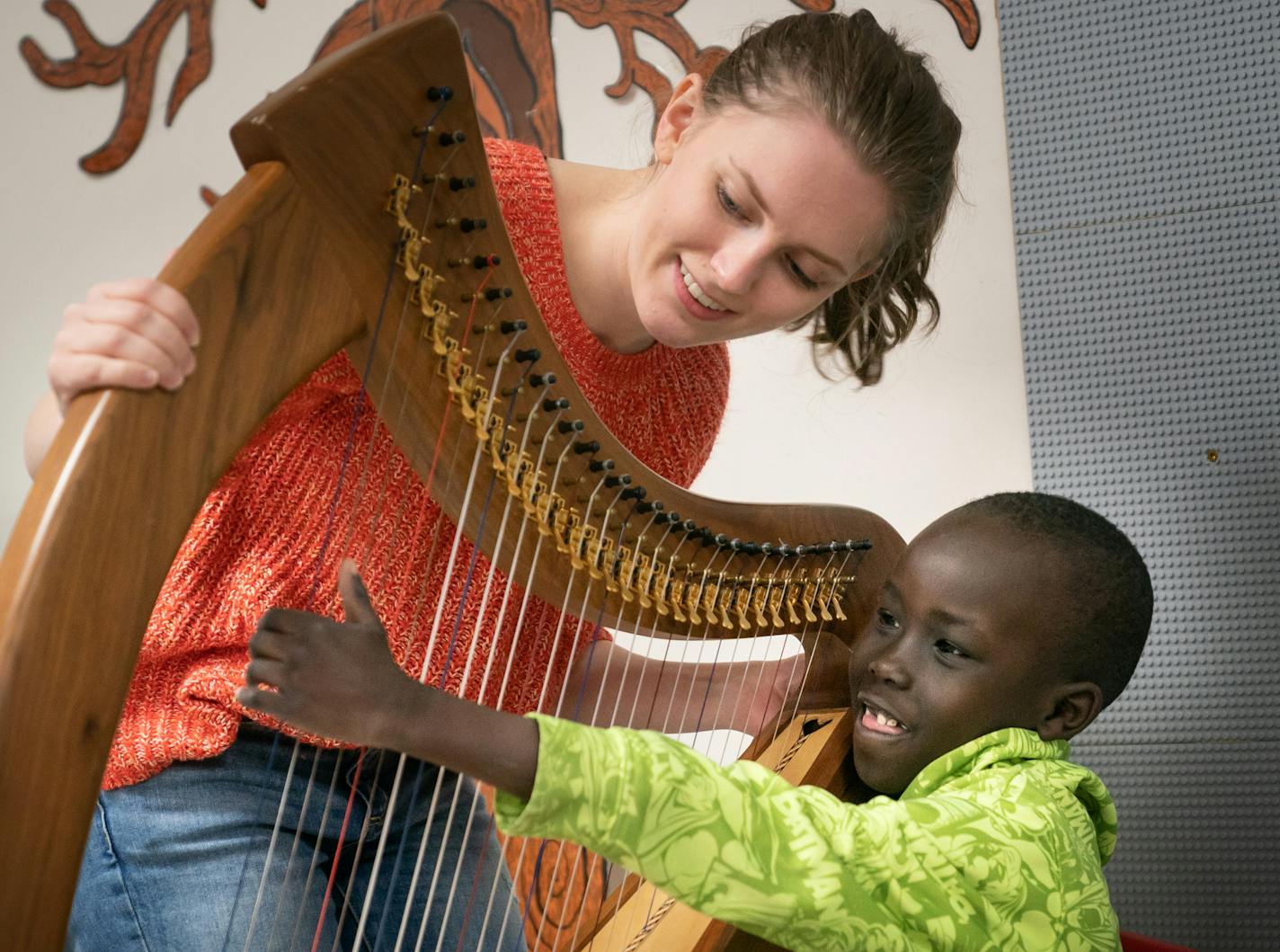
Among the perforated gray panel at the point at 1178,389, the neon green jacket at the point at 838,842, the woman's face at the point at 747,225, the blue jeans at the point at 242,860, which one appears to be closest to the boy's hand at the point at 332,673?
the neon green jacket at the point at 838,842

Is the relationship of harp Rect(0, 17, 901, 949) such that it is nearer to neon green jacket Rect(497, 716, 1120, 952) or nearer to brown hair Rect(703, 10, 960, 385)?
neon green jacket Rect(497, 716, 1120, 952)

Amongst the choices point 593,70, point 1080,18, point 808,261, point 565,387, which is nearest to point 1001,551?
point 808,261

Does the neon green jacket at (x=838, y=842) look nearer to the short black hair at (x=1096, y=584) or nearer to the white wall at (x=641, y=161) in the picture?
the short black hair at (x=1096, y=584)

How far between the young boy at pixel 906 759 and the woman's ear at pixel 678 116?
581mm

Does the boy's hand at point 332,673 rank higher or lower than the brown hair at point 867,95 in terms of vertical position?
lower

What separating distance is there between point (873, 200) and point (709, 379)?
43 centimetres

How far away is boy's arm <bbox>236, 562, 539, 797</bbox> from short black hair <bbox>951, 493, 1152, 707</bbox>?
849mm

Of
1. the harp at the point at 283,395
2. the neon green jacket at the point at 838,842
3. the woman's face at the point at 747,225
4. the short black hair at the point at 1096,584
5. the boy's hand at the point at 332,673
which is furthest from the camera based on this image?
the short black hair at the point at 1096,584

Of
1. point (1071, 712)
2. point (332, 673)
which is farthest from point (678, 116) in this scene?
Result: point (332, 673)

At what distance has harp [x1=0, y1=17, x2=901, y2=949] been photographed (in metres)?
0.72

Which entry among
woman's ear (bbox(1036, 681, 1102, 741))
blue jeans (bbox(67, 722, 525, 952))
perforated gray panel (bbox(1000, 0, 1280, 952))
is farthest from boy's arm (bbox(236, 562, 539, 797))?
perforated gray panel (bbox(1000, 0, 1280, 952))

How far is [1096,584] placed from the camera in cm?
154

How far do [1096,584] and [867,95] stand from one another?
64 cm

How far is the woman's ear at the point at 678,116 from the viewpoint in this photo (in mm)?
1589
